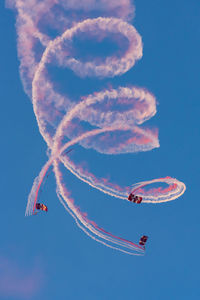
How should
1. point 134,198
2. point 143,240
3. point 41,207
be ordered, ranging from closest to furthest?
point 134,198 → point 41,207 → point 143,240

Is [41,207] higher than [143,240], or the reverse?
[143,240]

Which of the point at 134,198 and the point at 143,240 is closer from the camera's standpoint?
the point at 134,198

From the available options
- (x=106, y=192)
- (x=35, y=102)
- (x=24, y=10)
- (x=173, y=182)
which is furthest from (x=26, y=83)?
(x=173, y=182)

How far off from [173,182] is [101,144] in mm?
11333

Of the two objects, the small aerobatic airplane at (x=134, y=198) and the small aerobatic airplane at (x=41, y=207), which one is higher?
the small aerobatic airplane at (x=134, y=198)

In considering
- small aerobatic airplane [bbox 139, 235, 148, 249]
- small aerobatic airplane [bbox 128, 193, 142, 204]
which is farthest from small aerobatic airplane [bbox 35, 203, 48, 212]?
small aerobatic airplane [bbox 139, 235, 148, 249]

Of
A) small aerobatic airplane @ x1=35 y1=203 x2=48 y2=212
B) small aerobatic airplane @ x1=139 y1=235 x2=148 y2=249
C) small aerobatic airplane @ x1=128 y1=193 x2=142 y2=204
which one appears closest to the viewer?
small aerobatic airplane @ x1=128 y1=193 x2=142 y2=204

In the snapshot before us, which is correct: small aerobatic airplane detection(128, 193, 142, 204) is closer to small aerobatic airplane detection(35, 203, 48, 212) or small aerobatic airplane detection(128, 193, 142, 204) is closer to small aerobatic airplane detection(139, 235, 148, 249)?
small aerobatic airplane detection(139, 235, 148, 249)

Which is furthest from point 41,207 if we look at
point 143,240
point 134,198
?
point 143,240

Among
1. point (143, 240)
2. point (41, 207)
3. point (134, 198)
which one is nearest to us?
point (134, 198)

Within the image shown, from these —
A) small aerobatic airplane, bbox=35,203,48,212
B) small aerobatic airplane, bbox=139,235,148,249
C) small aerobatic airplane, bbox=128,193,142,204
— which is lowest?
small aerobatic airplane, bbox=35,203,48,212

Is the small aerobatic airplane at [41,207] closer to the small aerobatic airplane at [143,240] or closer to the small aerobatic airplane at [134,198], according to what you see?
the small aerobatic airplane at [134,198]

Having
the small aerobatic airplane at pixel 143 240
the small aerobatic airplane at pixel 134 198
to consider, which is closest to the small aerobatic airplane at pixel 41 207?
the small aerobatic airplane at pixel 134 198

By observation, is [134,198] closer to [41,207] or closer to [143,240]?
[143,240]
